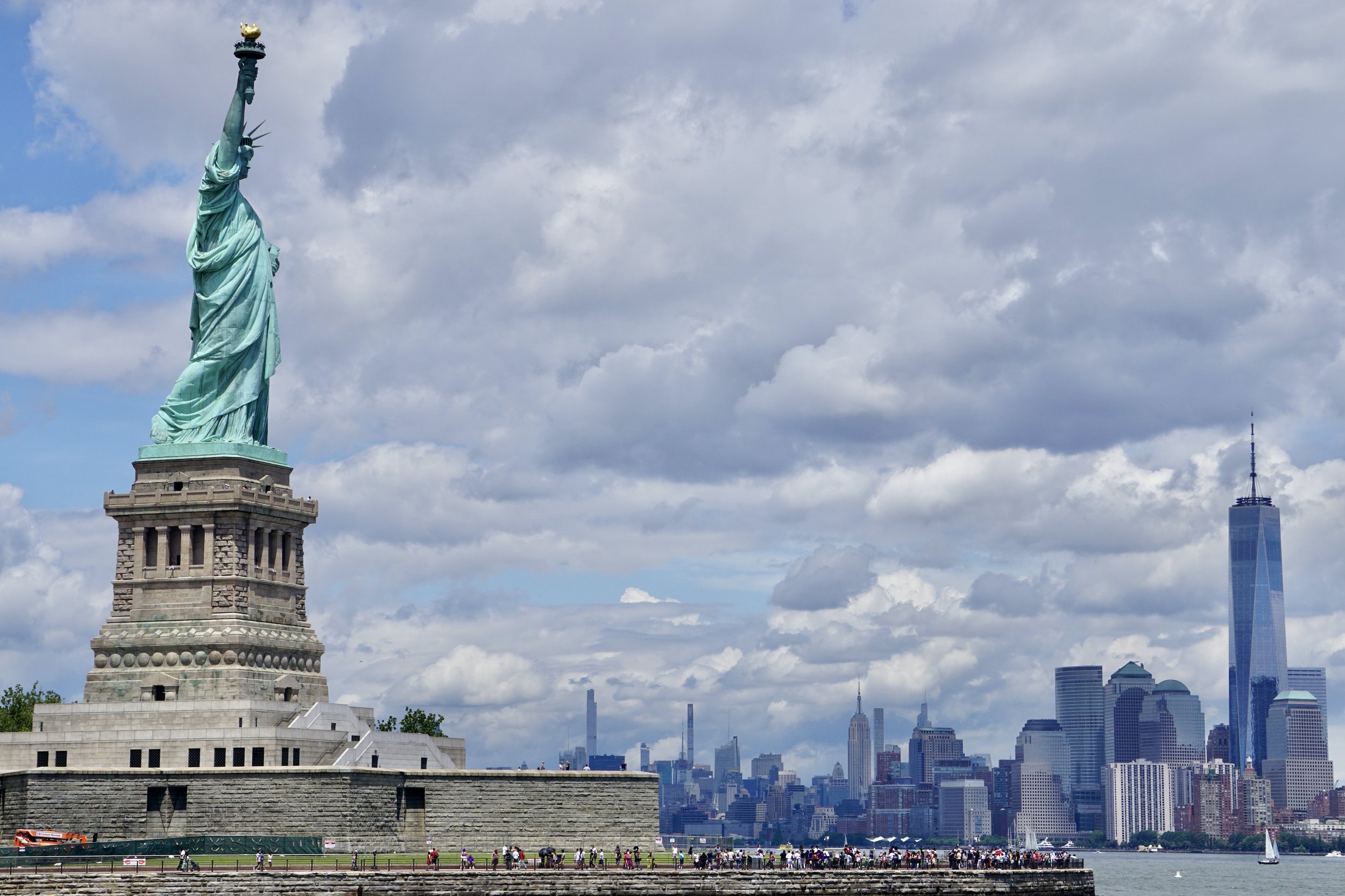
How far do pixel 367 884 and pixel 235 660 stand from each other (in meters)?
18.7

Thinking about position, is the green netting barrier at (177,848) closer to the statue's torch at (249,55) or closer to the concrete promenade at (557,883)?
the concrete promenade at (557,883)

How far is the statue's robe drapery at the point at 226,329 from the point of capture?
91.3m

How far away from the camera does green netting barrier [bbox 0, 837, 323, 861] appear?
7256 cm

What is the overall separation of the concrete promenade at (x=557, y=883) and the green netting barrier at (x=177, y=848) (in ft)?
13.0

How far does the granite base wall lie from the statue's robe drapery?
57.5 ft

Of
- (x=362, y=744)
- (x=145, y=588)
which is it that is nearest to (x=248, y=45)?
(x=145, y=588)

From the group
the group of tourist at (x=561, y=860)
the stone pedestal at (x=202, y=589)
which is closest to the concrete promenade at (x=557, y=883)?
the group of tourist at (x=561, y=860)

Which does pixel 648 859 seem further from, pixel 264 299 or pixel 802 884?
pixel 264 299

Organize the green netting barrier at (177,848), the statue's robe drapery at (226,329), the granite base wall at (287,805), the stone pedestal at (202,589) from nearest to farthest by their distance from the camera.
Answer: the green netting barrier at (177,848), the granite base wall at (287,805), the stone pedestal at (202,589), the statue's robe drapery at (226,329)

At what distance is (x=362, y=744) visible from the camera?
282 feet

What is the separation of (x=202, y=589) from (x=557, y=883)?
77.9 feet

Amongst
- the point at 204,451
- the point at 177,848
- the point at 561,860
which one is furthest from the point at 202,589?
the point at 561,860

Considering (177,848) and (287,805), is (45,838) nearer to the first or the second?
(177,848)

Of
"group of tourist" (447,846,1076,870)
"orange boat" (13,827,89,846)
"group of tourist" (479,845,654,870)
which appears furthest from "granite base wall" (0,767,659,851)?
"group of tourist" (447,846,1076,870)
